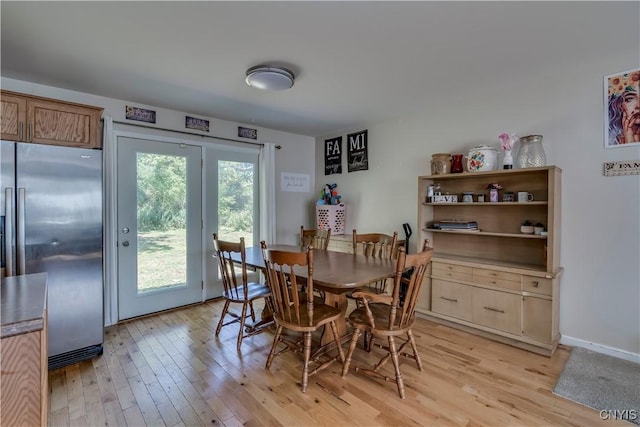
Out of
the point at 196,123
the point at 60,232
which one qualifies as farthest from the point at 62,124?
the point at 196,123

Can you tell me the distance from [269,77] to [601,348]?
3.49 meters

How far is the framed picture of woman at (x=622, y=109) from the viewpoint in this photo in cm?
237

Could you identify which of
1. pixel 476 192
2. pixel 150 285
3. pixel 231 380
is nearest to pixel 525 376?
pixel 476 192

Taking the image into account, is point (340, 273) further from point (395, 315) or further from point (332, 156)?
point (332, 156)

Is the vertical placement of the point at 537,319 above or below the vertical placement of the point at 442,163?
below

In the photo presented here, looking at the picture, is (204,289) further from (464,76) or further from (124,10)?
(464,76)

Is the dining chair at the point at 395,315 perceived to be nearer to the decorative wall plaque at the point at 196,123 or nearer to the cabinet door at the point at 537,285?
the cabinet door at the point at 537,285

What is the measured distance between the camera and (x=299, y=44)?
216 cm

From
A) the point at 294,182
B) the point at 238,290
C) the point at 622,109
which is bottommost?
the point at 238,290

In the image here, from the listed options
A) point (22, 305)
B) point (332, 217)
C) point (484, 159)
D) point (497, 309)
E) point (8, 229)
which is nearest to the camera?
point (22, 305)

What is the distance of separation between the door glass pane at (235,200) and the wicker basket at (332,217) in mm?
952

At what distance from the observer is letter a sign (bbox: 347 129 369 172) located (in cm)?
430

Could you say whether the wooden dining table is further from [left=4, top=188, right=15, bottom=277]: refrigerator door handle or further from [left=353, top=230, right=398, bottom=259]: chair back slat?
[left=4, top=188, right=15, bottom=277]: refrigerator door handle

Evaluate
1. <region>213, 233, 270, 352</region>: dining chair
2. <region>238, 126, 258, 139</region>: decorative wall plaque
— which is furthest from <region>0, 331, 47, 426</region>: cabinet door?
<region>238, 126, 258, 139</region>: decorative wall plaque
